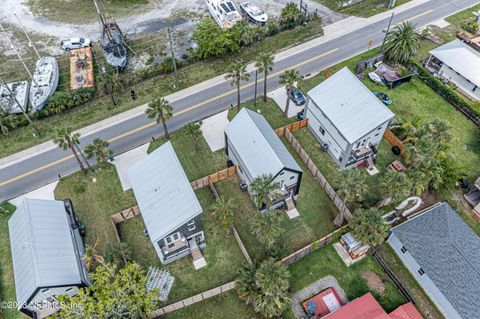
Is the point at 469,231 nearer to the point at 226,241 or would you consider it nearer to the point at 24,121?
the point at 226,241

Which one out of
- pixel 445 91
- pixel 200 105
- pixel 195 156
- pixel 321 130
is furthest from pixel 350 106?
pixel 200 105

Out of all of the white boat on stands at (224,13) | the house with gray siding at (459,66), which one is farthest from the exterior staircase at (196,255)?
the house with gray siding at (459,66)

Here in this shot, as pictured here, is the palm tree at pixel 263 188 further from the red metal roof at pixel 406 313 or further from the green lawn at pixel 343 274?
the red metal roof at pixel 406 313

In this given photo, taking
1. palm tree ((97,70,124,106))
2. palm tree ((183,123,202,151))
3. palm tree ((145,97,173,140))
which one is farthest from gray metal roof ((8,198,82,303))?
palm tree ((97,70,124,106))

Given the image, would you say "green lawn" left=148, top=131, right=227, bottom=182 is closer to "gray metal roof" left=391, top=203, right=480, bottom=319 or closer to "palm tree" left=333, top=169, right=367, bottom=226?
"palm tree" left=333, top=169, right=367, bottom=226

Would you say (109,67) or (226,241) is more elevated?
(109,67)

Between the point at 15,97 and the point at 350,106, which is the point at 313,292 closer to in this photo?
the point at 350,106

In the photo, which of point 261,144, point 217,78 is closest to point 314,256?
point 261,144
